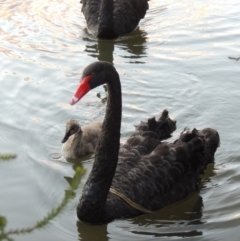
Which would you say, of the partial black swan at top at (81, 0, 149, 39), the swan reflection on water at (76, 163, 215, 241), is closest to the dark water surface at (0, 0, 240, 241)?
the swan reflection on water at (76, 163, 215, 241)

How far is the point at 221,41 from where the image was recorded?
7.42 m

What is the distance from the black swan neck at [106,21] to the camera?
7.71 meters

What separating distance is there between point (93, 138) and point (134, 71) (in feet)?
4.98

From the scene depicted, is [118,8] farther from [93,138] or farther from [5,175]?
[5,175]

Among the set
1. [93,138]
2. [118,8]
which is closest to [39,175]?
[93,138]

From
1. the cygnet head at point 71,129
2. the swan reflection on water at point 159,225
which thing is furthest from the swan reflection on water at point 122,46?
the swan reflection on water at point 159,225

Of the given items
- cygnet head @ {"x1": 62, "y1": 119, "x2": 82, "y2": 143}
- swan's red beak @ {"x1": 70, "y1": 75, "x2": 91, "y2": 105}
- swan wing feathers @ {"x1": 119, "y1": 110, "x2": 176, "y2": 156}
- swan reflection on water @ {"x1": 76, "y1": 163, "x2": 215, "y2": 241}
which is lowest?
swan reflection on water @ {"x1": 76, "y1": 163, "x2": 215, "y2": 241}

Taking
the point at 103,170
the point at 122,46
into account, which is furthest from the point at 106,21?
the point at 103,170

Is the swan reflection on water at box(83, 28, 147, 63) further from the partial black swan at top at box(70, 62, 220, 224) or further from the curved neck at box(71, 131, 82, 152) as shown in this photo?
the partial black swan at top at box(70, 62, 220, 224)

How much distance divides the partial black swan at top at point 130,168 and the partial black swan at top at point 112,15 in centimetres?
351

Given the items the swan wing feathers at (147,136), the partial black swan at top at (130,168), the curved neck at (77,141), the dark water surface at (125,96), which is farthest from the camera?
the curved neck at (77,141)

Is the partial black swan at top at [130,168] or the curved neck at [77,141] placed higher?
the partial black swan at top at [130,168]

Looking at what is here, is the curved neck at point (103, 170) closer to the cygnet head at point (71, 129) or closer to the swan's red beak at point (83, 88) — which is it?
the swan's red beak at point (83, 88)

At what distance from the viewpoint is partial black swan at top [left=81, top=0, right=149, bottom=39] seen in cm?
777
